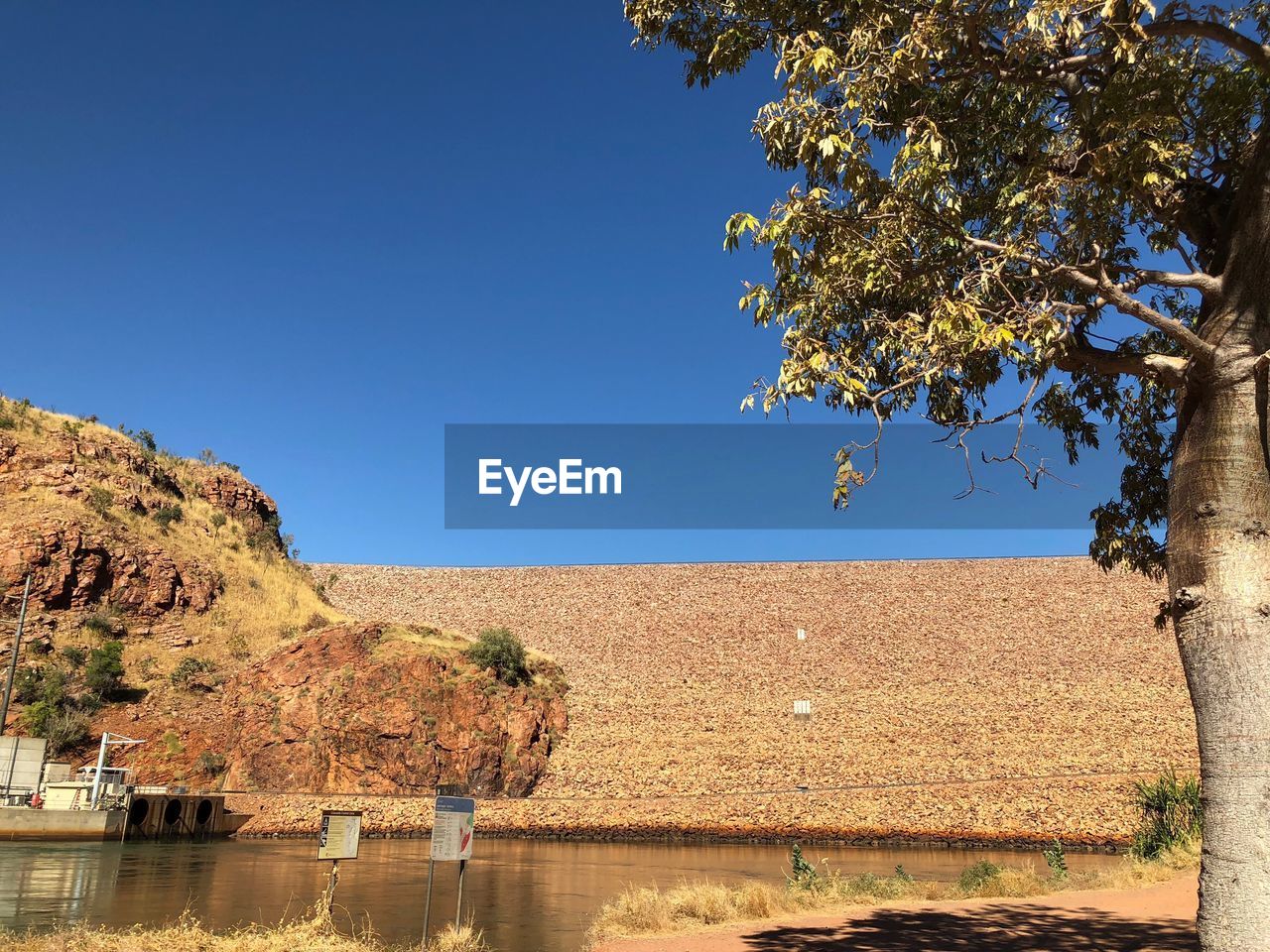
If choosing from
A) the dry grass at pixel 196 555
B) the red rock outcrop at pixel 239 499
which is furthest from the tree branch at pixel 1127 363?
the red rock outcrop at pixel 239 499

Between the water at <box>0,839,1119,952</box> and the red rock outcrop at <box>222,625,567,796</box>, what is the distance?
4457 mm

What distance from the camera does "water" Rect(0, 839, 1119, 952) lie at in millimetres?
13773

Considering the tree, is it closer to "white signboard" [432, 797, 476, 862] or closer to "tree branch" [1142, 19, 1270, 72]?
"tree branch" [1142, 19, 1270, 72]

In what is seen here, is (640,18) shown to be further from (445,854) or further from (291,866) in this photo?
(291,866)

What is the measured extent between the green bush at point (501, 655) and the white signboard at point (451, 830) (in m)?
32.3

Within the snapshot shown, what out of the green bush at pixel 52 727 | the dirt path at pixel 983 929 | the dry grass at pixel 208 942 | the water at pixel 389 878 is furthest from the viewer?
the green bush at pixel 52 727

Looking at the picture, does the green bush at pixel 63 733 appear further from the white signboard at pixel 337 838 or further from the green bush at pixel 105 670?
the white signboard at pixel 337 838

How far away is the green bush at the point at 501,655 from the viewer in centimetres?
4103

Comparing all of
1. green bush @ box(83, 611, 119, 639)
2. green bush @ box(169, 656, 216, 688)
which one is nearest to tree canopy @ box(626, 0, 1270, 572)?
green bush @ box(169, 656, 216, 688)

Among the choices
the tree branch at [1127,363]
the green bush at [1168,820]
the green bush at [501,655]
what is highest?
the tree branch at [1127,363]

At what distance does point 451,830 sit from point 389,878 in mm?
12933

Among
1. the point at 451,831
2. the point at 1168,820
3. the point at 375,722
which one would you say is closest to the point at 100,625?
the point at 375,722

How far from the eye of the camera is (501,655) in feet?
138

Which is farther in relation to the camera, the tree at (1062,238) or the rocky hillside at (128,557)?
the rocky hillside at (128,557)
